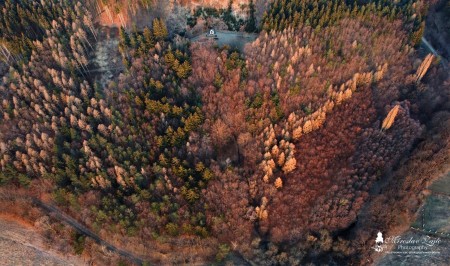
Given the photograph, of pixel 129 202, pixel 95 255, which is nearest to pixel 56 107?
pixel 129 202

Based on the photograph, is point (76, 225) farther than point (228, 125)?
No

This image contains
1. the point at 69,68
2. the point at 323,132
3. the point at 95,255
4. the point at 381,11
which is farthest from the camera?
the point at 381,11

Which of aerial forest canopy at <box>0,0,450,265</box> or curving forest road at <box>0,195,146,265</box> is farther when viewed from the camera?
aerial forest canopy at <box>0,0,450,265</box>

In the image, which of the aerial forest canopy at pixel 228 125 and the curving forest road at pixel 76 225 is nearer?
the curving forest road at pixel 76 225

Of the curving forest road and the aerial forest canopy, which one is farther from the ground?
the aerial forest canopy

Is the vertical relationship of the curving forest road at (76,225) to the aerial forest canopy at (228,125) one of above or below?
below

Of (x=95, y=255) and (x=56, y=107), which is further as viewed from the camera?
(x=56, y=107)

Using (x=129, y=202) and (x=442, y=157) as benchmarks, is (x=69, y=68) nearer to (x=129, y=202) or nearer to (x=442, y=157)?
(x=129, y=202)

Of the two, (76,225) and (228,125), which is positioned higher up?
(228,125)
